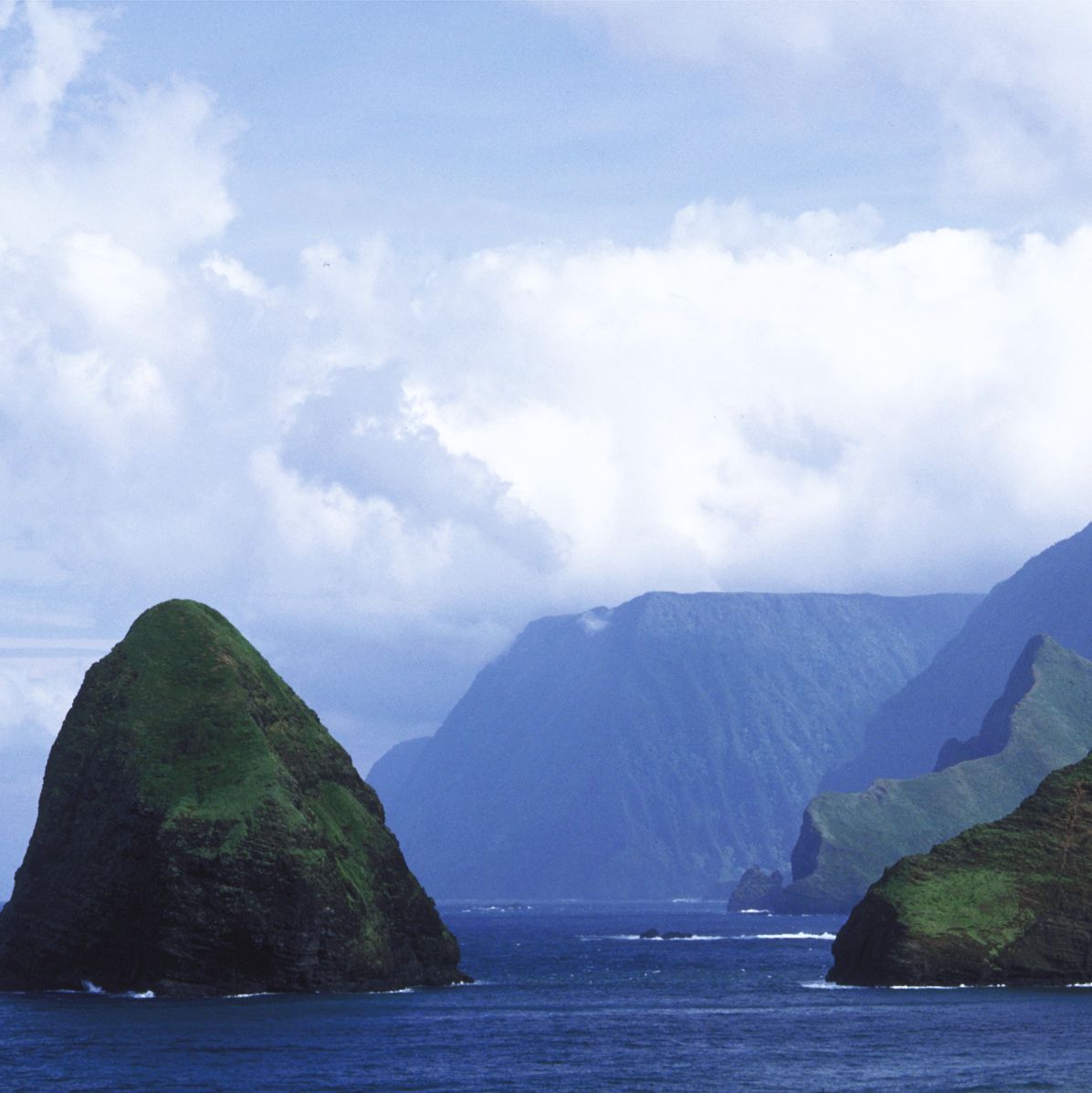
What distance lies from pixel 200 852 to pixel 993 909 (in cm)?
6284

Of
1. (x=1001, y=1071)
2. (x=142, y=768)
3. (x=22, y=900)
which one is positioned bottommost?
(x=1001, y=1071)

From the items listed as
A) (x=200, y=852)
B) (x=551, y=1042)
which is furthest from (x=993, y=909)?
(x=200, y=852)

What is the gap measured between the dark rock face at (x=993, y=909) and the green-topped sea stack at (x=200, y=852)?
37.4m

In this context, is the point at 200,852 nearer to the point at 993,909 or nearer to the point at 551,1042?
the point at 551,1042

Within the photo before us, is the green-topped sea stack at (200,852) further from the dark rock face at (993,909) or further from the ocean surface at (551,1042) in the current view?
the dark rock face at (993,909)

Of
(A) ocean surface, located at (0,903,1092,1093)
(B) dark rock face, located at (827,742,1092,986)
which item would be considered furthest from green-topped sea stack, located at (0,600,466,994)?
(B) dark rock face, located at (827,742,1092,986)

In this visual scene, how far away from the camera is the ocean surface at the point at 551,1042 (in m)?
97.2

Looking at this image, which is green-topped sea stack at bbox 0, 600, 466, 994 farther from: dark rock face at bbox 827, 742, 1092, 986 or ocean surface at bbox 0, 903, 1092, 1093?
dark rock face at bbox 827, 742, 1092, 986

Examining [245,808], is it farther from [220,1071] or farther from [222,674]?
[220,1071]

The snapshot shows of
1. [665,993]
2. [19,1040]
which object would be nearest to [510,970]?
[665,993]

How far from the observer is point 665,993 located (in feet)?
528

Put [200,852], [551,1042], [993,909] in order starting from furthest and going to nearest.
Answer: [993,909]
[200,852]
[551,1042]

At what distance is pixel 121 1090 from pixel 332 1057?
15.5 metres

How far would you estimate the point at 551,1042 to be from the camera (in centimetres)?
11844
